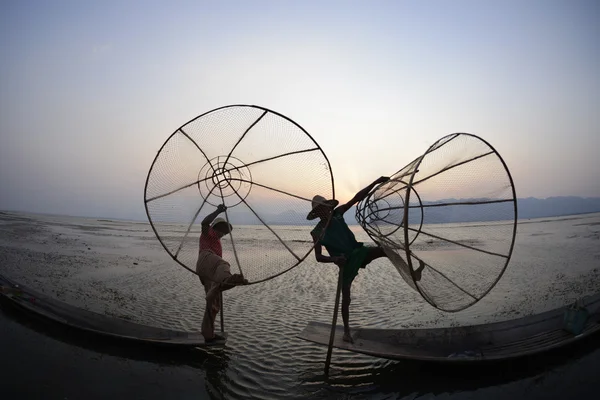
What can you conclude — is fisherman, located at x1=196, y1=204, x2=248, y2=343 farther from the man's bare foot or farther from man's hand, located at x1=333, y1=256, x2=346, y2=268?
the man's bare foot

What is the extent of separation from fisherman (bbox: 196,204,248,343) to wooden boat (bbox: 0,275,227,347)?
33 centimetres

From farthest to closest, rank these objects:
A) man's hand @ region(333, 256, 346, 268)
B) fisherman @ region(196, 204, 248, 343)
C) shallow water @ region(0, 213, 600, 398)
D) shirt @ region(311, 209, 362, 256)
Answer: shirt @ region(311, 209, 362, 256)
fisherman @ region(196, 204, 248, 343)
man's hand @ region(333, 256, 346, 268)
shallow water @ region(0, 213, 600, 398)

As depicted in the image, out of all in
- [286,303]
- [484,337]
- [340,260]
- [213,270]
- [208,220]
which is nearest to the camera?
[340,260]

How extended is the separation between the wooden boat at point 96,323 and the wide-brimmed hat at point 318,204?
7.16ft

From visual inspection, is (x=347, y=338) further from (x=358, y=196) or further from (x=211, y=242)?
(x=211, y=242)

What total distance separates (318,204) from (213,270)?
1805mm

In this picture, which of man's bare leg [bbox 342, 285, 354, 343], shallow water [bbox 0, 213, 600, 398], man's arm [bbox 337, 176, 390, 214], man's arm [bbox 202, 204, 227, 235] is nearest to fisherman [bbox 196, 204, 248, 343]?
man's arm [bbox 202, 204, 227, 235]

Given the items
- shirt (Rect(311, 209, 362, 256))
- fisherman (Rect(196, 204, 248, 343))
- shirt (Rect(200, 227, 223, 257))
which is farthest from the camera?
shirt (Rect(200, 227, 223, 257))

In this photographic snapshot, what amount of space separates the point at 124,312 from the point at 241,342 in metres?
3.00

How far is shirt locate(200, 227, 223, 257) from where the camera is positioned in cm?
459

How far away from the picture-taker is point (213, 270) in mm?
4383

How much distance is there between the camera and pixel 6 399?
295 centimetres

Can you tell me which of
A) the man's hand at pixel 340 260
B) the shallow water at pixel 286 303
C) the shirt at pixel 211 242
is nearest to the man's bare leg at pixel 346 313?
the shallow water at pixel 286 303

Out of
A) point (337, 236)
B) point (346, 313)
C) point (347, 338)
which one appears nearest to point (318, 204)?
point (337, 236)
